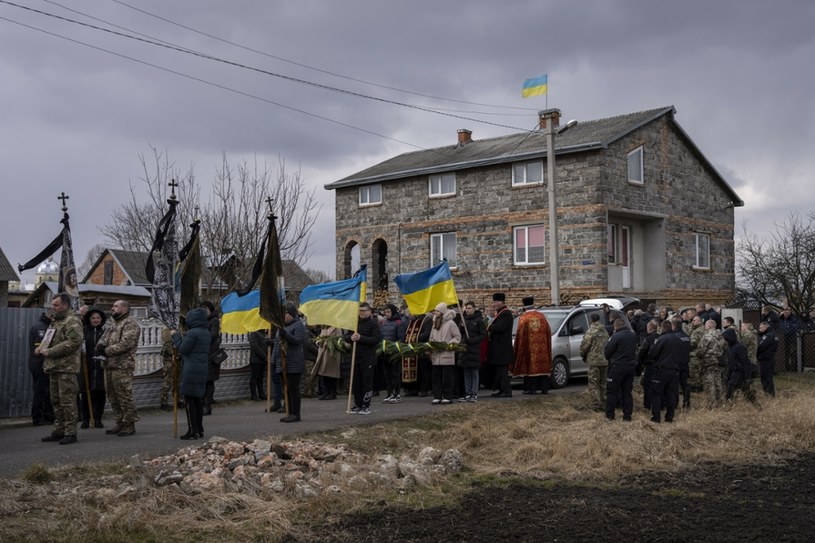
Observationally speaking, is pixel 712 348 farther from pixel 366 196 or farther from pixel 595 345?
pixel 366 196

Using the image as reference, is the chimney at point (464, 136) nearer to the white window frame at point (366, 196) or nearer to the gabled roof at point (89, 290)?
the white window frame at point (366, 196)

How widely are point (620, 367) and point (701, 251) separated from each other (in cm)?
2377

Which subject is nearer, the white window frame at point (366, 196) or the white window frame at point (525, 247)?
the white window frame at point (525, 247)

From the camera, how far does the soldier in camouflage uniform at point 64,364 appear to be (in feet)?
40.1

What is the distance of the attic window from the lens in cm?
3272

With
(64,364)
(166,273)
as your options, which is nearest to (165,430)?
(64,364)

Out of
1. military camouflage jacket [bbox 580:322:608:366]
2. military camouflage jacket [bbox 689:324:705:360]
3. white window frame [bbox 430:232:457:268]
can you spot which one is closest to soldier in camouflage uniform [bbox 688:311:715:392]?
military camouflage jacket [bbox 689:324:705:360]

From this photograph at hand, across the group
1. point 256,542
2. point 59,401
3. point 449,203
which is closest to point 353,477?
point 256,542

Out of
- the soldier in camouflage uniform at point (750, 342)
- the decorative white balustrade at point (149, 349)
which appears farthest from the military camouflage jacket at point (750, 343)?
the decorative white balustrade at point (149, 349)

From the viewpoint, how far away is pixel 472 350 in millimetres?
16922

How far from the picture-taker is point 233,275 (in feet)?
89.6

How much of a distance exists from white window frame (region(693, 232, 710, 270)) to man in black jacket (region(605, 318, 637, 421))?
75.0 ft

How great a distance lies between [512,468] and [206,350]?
4.70 meters

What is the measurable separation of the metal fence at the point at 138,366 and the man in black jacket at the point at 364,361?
3.85 m
